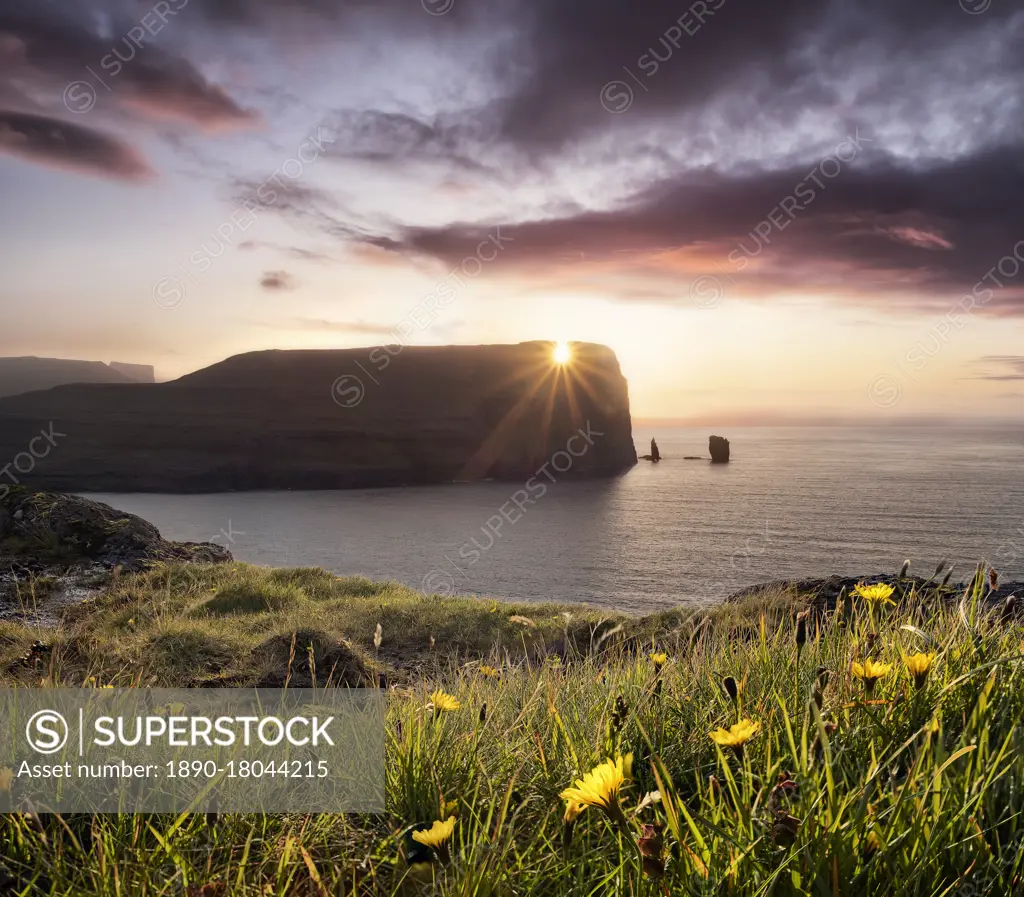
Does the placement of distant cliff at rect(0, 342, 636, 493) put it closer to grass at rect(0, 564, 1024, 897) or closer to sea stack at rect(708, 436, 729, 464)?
sea stack at rect(708, 436, 729, 464)

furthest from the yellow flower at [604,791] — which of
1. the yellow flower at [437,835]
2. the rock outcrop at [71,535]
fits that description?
the rock outcrop at [71,535]

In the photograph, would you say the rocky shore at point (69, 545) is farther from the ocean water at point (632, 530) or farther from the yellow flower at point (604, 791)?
the ocean water at point (632, 530)

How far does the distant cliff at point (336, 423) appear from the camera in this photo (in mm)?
119500

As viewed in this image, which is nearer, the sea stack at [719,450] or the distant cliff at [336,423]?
the distant cliff at [336,423]

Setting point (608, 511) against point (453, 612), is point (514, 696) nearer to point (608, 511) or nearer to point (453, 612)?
point (453, 612)

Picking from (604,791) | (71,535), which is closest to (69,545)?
(71,535)

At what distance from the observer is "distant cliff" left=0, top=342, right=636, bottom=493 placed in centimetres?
11950

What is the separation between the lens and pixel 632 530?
70.0 meters

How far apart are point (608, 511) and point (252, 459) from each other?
229 feet

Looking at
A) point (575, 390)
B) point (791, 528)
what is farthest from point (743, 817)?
point (575, 390)

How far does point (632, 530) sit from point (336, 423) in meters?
76.9

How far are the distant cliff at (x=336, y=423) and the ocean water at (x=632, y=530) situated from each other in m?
11.5

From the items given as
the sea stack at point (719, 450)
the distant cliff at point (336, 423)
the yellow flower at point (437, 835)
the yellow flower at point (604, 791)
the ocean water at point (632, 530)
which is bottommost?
the ocean water at point (632, 530)

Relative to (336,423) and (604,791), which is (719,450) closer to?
(336,423)
